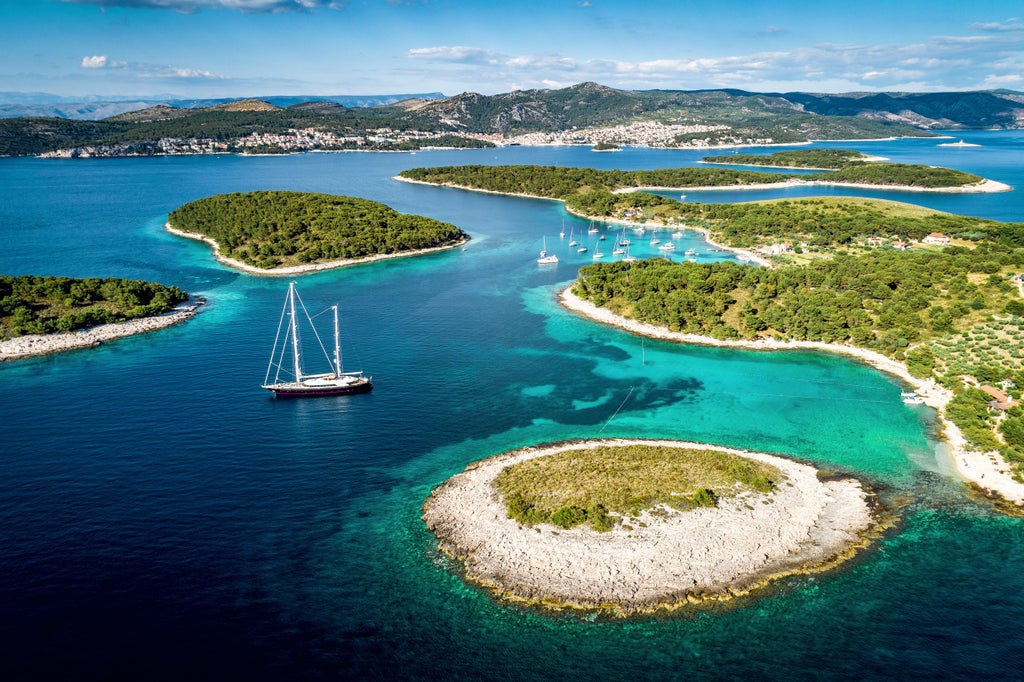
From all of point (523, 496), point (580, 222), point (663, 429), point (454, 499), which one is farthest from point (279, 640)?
point (580, 222)

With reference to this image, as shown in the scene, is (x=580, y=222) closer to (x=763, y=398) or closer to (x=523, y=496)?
(x=763, y=398)

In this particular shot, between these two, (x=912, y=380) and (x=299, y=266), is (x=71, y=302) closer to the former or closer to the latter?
(x=299, y=266)

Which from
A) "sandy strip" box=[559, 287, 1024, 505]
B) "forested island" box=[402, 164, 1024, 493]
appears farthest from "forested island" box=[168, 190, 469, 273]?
"forested island" box=[402, 164, 1024, 493]

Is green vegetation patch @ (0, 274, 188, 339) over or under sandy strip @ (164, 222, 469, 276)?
under

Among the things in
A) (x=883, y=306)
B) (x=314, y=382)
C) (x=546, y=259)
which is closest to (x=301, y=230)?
(x=546, y=259)

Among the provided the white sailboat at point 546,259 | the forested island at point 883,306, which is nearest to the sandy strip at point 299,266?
the white sailboat at point 546,259

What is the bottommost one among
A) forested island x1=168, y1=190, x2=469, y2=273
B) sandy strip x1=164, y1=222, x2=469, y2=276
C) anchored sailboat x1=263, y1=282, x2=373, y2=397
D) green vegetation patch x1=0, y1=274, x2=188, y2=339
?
anchored sailboat x1=263, y1=282, x2=373, y2=397

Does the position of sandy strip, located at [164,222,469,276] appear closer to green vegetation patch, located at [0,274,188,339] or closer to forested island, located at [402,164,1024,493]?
green vegetation patch, located at [0,274,188,339]
